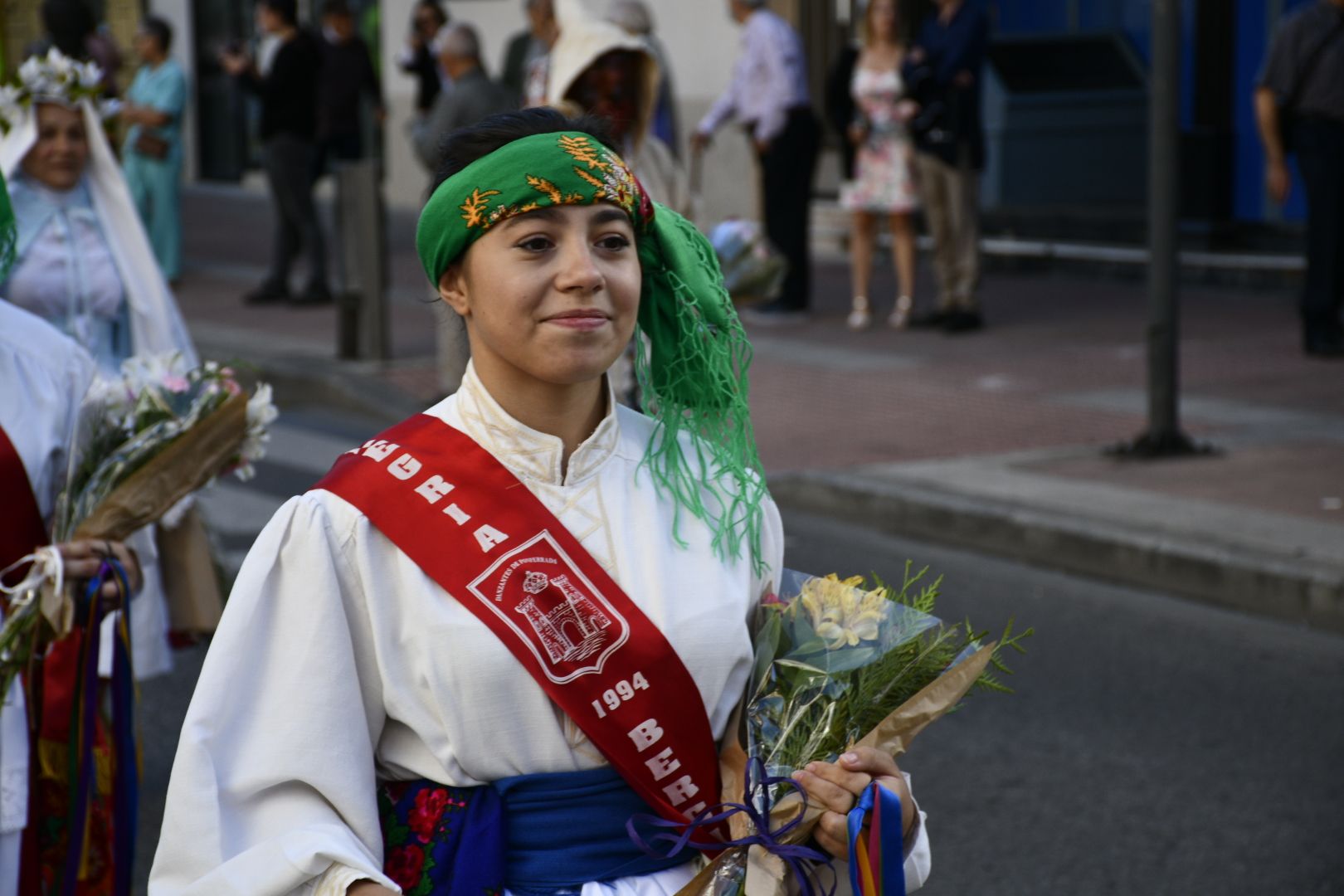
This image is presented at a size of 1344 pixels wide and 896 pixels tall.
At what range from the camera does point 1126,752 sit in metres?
5.35

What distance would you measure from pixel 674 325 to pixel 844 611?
444mm

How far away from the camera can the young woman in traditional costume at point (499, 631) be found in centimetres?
223

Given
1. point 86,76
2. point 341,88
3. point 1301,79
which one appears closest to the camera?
point 86,76

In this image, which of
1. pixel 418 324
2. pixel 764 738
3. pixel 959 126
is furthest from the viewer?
pixel 418 324

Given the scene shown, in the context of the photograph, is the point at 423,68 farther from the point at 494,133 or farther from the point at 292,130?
the point at 494,133


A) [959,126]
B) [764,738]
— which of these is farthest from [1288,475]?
[764,738]

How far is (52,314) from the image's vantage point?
5.12 m

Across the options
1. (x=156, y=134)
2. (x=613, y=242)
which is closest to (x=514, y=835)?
(x=613, y=242)

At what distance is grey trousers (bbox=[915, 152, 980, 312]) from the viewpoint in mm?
12648

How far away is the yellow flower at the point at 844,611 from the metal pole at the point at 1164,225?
21.4 feet

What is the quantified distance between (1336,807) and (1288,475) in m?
3.41

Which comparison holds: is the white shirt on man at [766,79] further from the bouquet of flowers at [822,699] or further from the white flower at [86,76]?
the bouquet of flowers at [822,699]

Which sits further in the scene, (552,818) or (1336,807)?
(1336,807)

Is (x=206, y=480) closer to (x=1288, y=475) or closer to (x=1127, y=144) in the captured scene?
(x=1288, y=475)
